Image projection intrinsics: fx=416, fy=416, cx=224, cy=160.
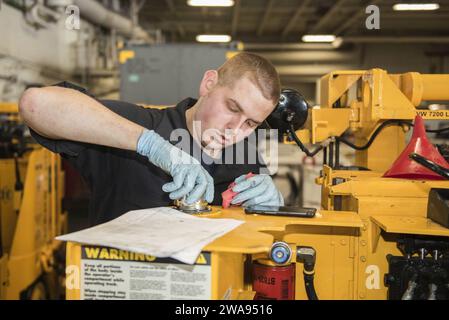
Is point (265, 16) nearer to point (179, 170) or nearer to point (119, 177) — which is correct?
point (119, 177)

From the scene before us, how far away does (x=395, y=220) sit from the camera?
3.22ft

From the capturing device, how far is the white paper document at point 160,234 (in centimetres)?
67

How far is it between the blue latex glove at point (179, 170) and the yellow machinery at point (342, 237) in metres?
0.08

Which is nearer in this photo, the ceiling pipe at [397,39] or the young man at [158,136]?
the young man at [158,136]

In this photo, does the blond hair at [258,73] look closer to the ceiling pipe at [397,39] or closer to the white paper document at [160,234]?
the white paper document at [160,234]

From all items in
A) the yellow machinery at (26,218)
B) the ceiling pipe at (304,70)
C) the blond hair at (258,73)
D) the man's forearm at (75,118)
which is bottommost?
the yellow machinery at (26,218)

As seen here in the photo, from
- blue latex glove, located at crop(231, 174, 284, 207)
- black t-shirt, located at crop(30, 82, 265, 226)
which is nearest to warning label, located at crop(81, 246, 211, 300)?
blue latex glove, located at crop(231, 174, 284, 207)

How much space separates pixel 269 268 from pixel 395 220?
1.05 ft

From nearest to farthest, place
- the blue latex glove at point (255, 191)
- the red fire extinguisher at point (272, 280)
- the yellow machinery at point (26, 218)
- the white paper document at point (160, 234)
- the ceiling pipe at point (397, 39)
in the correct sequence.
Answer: the white paper document at point (160, 234), the red fire extinguisher at point (272, 280), the blue latex glove at point (255, 191), the yellow machinery at point (26, 218), the ceiling pipe at point (397, 39)

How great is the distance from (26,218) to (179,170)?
5.95 ft

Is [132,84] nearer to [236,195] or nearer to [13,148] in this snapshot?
[13,148]

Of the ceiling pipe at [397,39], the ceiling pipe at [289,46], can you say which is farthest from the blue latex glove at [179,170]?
the ceiling pipe at [397,39]

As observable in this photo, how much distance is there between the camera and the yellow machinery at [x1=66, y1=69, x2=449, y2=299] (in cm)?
71

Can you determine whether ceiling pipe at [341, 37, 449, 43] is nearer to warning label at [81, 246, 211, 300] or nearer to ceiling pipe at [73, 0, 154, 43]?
ceiling pipe at [73, 0, 154, 43]
